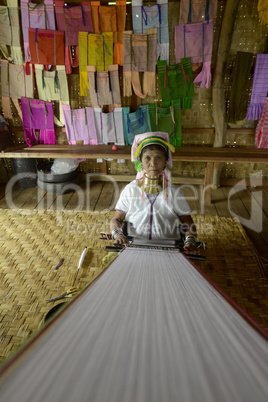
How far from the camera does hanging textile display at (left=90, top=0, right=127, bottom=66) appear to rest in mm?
3262

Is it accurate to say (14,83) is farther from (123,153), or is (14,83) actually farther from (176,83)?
(176,83)

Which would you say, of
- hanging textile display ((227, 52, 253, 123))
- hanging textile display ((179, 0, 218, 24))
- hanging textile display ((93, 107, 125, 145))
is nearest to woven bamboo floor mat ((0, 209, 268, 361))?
hanging textile display ((93, 107, 125, 145))

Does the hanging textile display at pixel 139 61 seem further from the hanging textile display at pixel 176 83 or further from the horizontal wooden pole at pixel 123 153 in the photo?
the horizontal wooden pole at pixel 123 153

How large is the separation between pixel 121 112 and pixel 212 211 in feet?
7.06

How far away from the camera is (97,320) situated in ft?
1.89

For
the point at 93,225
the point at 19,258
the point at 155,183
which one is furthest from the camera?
the point at 93,225

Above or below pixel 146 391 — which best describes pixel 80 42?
above

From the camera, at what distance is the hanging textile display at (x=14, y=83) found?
12.4 ft

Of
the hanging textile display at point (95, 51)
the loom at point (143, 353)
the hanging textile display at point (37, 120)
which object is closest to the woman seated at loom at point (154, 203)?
the loom at point (143, 353)

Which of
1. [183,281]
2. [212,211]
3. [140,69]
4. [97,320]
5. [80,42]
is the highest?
[80,42]

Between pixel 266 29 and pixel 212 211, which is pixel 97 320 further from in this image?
pixel 266 29

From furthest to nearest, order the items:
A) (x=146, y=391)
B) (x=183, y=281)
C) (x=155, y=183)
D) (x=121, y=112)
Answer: (x=121, y=112), (x=155, y=183), (x=183, y=281), (x=146, y=391)

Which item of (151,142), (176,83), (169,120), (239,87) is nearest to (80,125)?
(169,120)

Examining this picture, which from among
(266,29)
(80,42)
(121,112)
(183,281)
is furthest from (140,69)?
(183,281)
